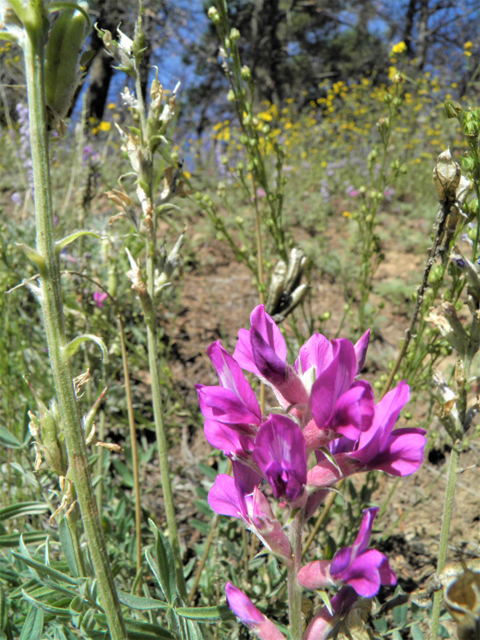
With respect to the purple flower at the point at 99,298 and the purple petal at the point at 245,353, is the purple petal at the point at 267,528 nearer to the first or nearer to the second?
the purple petal at the point at 245,353

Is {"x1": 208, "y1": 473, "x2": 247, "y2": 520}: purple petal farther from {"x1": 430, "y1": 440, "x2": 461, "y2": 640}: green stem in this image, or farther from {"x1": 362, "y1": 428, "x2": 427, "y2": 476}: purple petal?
{"x1": 430, "y1": 440, "x2": 461, "y2": 640}: green stem

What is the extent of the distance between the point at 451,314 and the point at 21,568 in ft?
3.37

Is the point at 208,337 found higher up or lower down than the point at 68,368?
lower down

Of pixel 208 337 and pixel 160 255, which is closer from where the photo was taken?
pixel 160 255

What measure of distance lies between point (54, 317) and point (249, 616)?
44 centimetres

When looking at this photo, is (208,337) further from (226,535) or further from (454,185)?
(454,185)

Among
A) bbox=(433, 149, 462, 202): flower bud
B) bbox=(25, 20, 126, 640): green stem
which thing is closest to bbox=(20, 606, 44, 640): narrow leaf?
bbox=(25, 20, 126, 640): green stem

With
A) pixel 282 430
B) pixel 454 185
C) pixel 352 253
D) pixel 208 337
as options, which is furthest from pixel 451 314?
pixel 352 253

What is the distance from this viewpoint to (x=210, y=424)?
0.63m

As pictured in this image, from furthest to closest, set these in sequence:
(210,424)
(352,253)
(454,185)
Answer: (352,253)
(454,185)
(210,424)

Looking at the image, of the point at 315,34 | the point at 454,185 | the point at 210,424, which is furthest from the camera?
the point at 315,34

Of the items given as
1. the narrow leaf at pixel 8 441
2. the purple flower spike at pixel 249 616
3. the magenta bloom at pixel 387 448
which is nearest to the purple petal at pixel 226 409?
the magenta bloom at pixel 387 448

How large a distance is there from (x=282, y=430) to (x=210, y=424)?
135 mm

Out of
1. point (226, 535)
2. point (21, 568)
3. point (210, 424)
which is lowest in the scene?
point (226, 535)
